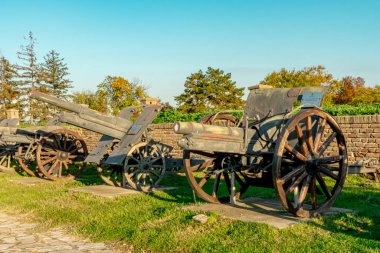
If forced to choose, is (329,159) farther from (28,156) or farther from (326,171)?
(28,156)

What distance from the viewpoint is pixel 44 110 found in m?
45.8

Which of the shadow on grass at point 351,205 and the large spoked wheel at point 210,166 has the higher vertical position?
the large spoked wheel at point 210,166

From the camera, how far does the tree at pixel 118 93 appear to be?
41.6 meters

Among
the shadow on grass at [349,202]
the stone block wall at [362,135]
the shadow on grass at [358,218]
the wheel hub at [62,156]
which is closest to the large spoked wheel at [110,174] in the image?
the shadow on grass at [349,202]

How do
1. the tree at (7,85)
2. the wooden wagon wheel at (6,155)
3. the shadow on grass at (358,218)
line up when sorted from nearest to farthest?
the shadow on grass at (358,218)
the wooden wagon wheel at (6,155)
the tree at (7,85)

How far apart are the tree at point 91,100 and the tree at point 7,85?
6141 mm

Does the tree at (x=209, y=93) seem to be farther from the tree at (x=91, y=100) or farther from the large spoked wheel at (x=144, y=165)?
the large spoked wheel at (x=144, y=165)

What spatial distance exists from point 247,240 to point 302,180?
4.63 feet

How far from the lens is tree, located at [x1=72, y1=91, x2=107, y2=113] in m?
42.4

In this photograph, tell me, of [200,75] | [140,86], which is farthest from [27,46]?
[200,75]

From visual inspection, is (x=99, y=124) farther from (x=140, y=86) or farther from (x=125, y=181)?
(x=140, y=86)

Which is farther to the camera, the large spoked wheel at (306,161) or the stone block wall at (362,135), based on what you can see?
the stone block wall at (362,135)

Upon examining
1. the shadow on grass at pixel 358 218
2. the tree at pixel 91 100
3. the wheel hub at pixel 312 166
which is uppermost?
the tree at pixel 91 100

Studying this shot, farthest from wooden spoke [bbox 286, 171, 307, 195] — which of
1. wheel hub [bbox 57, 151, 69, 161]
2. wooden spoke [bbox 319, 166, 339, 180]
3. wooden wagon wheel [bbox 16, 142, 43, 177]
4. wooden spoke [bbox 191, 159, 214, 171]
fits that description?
wooden wagon wheel [bbox 16, 142, 43, 177]
